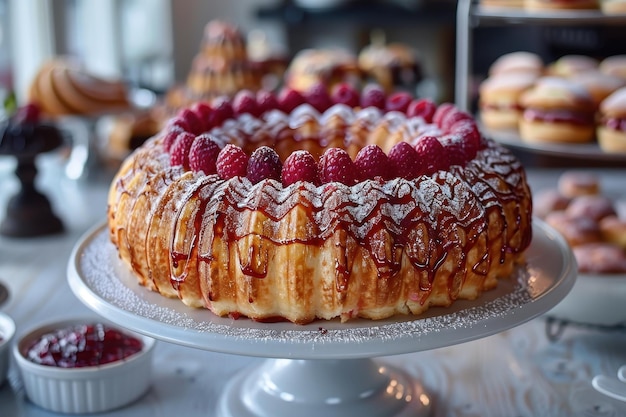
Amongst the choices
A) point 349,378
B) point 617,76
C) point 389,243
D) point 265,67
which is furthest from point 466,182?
point 265,67

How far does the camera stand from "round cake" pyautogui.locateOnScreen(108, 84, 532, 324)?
3.24 ft

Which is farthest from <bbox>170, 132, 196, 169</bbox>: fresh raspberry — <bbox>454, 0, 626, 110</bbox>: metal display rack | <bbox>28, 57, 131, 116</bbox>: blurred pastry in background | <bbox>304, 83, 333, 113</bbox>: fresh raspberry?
<bbox>28, 57, 131, 116</bbox>: blurred pastry in background

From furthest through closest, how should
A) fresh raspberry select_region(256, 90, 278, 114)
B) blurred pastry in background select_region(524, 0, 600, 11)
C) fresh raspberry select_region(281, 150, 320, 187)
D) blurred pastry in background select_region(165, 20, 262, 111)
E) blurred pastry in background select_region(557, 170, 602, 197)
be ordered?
blurred pastry in background select_region(165, 20, 262, 111)
blurred pastry in background select_region(557, 170, 602, 197)
blurred pastry in background select_region(524, 0, 600, 11)
fresh raspberry select_region(256, 90, 278, 114)
fresh raspberry select_region(281, 150, 320, 187)

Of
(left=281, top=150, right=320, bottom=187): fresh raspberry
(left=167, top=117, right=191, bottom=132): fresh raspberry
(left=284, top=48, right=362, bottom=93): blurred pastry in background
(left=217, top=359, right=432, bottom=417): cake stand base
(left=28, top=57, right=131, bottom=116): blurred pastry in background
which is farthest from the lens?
(left=284, top=48, right=362, bottom=93): blurred pastry in background

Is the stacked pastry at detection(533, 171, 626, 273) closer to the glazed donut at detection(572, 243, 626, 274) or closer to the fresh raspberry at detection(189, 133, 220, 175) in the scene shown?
the glazed donut at detection(572, 243, 626, 274)

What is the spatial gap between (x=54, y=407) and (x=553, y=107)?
3.70ft

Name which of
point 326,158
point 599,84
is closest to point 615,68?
point 599,84

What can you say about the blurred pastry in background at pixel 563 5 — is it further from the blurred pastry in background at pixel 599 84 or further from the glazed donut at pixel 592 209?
the glazed donut at pixel 592 209

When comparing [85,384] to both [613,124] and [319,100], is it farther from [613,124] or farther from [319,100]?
[613,124]

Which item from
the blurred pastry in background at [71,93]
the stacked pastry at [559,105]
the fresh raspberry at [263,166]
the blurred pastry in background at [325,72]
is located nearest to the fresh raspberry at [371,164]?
the fresh raspberry at [263,166]

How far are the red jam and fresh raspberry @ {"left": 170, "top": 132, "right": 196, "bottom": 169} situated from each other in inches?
11.6

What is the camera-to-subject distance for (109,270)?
116cm

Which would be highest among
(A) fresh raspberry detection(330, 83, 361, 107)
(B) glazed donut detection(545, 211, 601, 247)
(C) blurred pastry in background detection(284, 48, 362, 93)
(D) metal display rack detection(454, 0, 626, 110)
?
(D) metal display rack detection(454, 0, 626, 110)

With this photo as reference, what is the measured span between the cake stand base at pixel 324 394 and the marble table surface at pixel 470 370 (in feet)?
0.15
